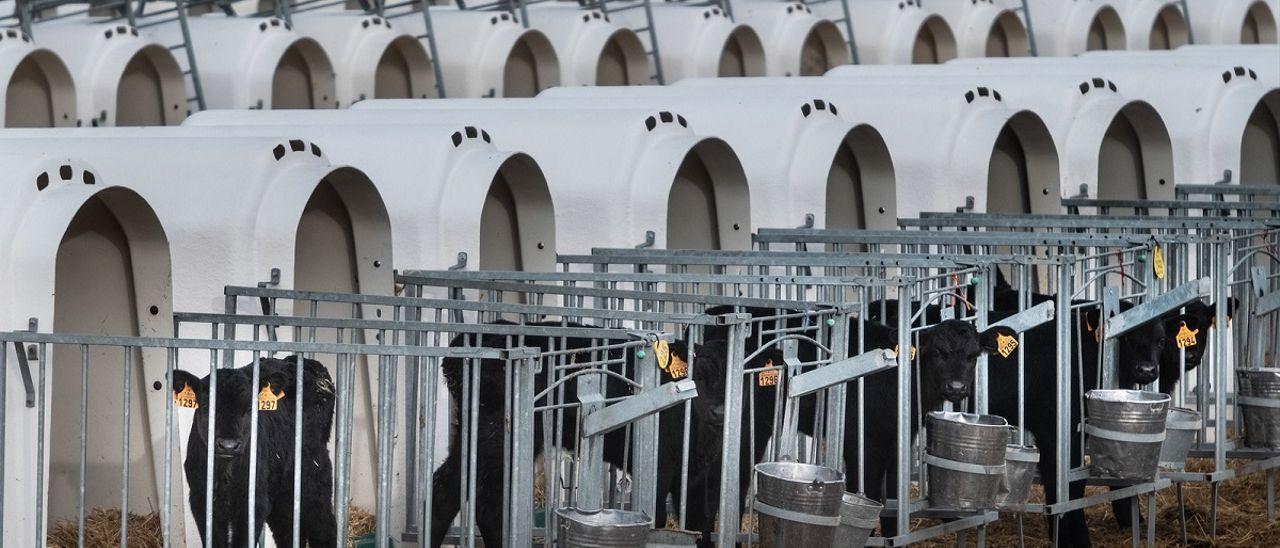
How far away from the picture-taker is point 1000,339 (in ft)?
21.8

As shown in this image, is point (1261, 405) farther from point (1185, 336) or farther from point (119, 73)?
point (119, 73)

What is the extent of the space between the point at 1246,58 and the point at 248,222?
28.2 ft

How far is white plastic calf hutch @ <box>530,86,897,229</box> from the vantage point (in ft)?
31.8

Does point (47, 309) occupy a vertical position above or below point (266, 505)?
above

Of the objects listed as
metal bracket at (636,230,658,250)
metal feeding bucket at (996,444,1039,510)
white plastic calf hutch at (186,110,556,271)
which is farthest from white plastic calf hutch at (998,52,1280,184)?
metal feeding bucket at (996,444,1039,510)

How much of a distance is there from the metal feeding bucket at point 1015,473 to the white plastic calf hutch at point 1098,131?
4.39m

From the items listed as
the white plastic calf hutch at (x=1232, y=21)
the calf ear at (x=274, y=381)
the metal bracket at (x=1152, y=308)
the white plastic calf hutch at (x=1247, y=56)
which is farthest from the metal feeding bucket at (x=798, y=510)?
the white plastic calf hutch at (x=1232, y=21)

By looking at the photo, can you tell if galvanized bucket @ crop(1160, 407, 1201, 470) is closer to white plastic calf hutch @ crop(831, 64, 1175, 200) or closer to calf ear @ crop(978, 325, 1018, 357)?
calf ear @ crop(978, 325, 1018, 357)

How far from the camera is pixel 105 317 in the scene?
708cm

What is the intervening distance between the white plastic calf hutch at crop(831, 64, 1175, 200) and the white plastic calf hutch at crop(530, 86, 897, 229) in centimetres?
90

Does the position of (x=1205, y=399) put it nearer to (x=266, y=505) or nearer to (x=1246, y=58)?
(x=266, y=505)

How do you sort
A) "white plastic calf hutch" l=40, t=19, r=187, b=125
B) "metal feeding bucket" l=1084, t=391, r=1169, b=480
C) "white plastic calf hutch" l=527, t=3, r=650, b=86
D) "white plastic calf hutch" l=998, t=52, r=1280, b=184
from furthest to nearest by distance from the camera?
"white plastic calf hutch" l=527, t=3, r=650, b=86 → "white plastic calf hutch" l=40, t=19, r=187, b=125 → "white plastic calf hutch" l=998, t=52, r=1280, b=184 → "metal feeding bucket" l=1084, t=391, r=1169, b=480

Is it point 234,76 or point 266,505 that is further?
point 234,76

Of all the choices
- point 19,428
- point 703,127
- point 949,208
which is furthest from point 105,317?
point 949,208
